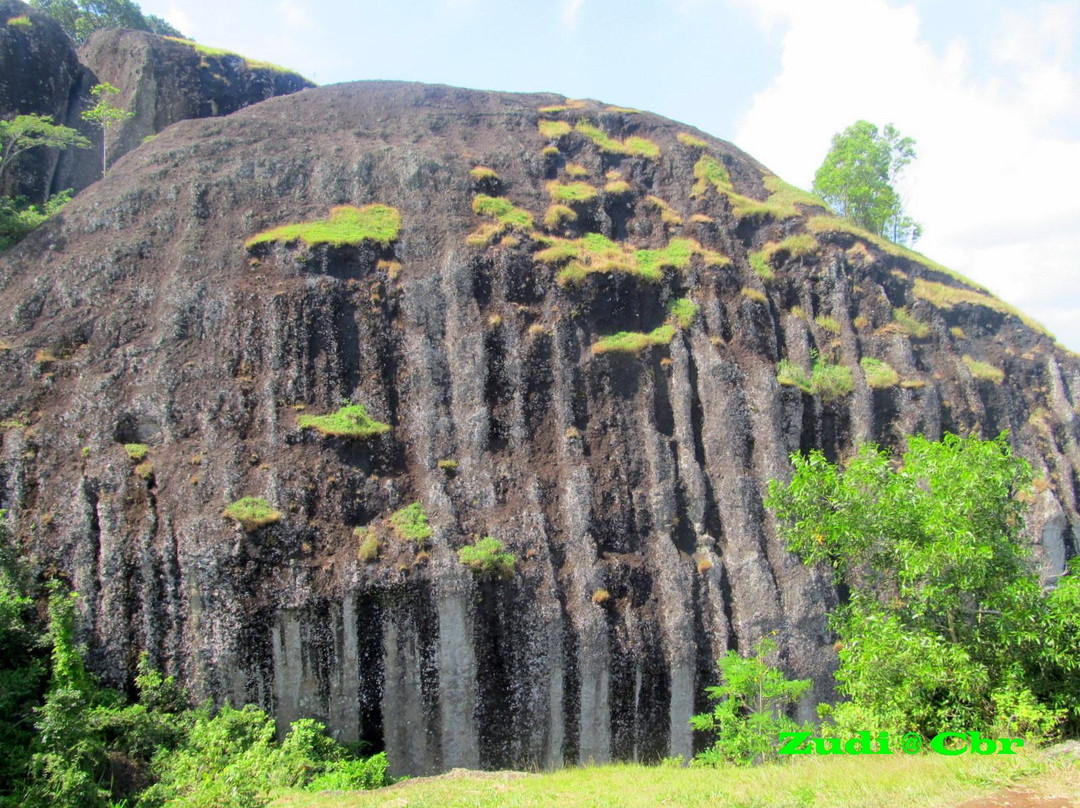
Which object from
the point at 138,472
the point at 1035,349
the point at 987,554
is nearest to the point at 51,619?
the point at 138,472

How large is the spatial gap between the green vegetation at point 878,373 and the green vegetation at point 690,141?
464 inches

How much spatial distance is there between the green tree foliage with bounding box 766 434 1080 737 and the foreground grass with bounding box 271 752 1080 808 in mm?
672

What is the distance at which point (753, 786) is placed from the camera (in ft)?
38.0

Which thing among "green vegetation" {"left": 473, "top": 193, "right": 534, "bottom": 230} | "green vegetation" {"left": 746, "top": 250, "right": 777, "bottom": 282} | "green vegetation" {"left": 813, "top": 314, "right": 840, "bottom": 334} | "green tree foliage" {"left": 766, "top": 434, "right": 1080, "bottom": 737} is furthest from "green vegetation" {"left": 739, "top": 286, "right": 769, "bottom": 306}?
"green tree foliage" {"left": 766, "top": 434, "right": 1080, "bottom": 737}

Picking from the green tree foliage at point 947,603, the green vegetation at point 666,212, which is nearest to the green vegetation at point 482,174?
the green vegetation at point 666,212

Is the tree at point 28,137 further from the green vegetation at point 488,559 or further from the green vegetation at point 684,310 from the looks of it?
the green vegetation at point 684,310

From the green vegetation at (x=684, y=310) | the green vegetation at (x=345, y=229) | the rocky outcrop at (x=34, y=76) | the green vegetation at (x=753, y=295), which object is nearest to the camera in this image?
the green vegetation at (x=345, y=229)

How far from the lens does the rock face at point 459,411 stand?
682 inches

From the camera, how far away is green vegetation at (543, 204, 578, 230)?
26.2 metres

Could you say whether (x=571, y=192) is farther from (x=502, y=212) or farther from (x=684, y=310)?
(x=684, y=310)

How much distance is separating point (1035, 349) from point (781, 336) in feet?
40.2

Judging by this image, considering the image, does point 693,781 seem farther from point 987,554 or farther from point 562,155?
point 562,155

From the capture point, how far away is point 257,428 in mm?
19703

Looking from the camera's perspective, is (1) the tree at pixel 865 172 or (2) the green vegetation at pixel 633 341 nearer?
(2) the green vegetation at pixel 633 341
